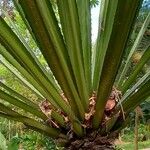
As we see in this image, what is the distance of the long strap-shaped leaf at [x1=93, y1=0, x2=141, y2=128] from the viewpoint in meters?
1.18

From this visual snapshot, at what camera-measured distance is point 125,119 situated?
1.67 meters

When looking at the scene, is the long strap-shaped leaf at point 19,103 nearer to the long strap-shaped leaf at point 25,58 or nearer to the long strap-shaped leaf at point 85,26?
the long strap-shaped leaf at point 25,58

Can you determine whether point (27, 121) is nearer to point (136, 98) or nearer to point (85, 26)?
point (136, 98)

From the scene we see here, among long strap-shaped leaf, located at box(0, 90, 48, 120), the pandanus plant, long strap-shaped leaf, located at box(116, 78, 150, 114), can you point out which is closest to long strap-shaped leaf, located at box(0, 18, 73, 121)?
the pandanus plant

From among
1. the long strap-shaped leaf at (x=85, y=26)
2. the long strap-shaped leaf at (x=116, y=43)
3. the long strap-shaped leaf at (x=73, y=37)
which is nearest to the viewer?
the long strap-shaped leaf at (x=116, y=43)

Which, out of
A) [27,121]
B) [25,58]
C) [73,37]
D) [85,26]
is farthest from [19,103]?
[85,26]

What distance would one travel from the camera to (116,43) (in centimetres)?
128

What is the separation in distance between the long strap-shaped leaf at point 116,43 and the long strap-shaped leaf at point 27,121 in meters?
0.24

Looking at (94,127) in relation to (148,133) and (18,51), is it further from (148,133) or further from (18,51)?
(148,133)

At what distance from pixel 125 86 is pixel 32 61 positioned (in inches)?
22.3

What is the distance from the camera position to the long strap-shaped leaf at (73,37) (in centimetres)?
131

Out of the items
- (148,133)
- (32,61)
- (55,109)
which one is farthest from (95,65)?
(148,133)

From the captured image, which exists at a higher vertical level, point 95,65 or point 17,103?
point 95,65

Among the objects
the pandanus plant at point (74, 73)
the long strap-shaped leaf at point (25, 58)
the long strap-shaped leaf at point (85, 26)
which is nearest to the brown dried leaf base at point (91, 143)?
the pandanus plant at point (74, 73)
